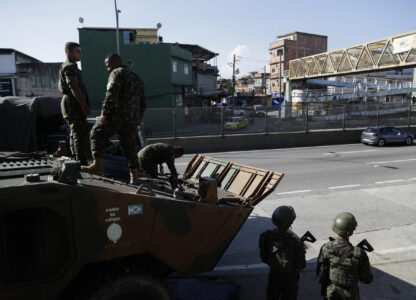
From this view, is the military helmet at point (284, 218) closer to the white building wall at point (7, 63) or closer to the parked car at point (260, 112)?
the parked car at point (260, 112)

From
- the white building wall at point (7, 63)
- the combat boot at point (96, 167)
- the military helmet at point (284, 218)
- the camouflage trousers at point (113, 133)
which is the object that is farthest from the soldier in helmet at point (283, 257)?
the white building wall at point (7, 63)

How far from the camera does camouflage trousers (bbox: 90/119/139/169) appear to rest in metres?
4.12

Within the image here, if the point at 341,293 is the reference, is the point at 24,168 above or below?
above

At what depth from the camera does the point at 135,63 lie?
115 feet

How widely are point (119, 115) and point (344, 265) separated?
3.11 metres

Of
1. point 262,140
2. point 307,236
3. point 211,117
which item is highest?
point 211,117

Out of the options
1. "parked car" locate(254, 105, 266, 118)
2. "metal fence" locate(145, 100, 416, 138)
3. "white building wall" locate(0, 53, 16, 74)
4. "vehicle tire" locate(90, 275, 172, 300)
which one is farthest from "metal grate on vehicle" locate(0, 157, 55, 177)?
"white building wall" locate(0, 53, 16, 74)

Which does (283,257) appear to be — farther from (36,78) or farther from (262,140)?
(36,78)

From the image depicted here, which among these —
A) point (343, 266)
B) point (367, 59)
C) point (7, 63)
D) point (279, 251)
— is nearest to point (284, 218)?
point (279, 251)

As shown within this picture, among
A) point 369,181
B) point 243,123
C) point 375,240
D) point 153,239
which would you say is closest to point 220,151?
point 243,123

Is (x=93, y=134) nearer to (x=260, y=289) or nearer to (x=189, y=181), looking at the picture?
(x=189, y=181)

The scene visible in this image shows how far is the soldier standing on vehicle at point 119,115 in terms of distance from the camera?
4.11 m

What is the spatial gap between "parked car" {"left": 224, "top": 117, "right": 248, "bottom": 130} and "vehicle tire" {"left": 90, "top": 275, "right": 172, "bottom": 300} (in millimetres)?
16033

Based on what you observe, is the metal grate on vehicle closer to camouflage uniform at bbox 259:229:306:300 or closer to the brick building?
camouflage uniform at bbox 259:229:306:300
